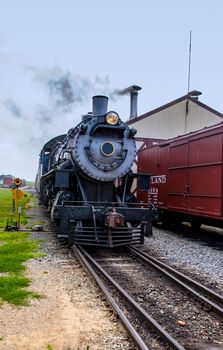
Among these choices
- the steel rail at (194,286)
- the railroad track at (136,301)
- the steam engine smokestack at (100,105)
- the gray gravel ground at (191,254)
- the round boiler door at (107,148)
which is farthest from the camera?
the steam engine smokestack at (100,105)

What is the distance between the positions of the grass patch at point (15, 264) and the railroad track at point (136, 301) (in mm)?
1091

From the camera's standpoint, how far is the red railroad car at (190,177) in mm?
10930

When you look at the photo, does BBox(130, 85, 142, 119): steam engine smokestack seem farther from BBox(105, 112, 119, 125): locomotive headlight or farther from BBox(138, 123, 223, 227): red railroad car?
BBox(105, 112, 119, 125): locomotive headlight

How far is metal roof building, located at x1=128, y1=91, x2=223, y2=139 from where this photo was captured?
2430cm

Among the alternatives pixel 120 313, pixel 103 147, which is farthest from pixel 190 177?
pixel 120 313

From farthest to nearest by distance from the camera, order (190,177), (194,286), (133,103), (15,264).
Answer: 1. (133,103)
2. (190,177)
3. (15,264)
4. (194,286)

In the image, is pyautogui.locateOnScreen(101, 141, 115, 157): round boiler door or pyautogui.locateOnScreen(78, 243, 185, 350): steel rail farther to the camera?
pyautogui.locateOnScreen(101, 141, 115, 157): round boiler door

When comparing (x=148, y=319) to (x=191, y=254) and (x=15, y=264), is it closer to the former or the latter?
(x=15, y=264)

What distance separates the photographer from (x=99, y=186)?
10.5 m

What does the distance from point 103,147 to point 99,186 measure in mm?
1034

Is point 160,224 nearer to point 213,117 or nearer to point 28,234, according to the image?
point 28,234

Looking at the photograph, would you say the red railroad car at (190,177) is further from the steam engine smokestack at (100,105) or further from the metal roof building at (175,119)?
the metal roof building at (175,119)

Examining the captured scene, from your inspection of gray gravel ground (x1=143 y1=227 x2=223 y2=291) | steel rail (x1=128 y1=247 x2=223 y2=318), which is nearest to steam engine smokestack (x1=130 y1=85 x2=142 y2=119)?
gray gravel ground (x1=143 y1=227 x2=223 y2=291)

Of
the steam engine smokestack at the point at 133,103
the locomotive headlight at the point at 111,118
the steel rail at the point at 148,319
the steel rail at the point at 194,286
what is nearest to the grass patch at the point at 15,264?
the steel rail at the point at 148,319
